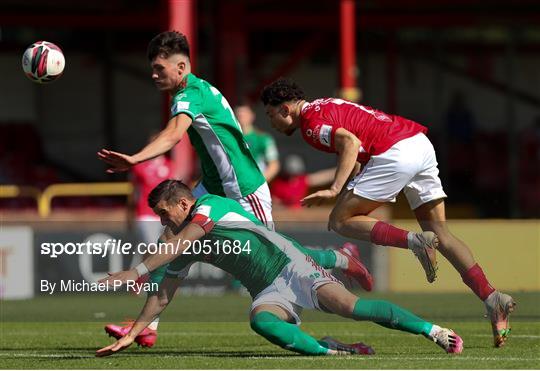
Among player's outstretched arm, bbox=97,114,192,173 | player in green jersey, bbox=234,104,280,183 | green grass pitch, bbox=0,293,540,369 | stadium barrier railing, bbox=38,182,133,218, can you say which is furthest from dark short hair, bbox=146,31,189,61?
stadium barrier railing, bbox=38,182,133,218

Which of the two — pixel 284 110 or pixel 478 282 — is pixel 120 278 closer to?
pixel 284 110

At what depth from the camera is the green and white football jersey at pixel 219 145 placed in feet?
31.6

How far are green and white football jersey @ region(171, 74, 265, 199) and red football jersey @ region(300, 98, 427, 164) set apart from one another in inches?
21.2

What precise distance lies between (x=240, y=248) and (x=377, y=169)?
3.83ft

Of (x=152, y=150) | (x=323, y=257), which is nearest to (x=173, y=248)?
(x=152, y=150)

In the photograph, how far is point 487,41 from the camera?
29562 millimetres

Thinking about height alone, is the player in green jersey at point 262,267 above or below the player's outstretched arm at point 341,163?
below

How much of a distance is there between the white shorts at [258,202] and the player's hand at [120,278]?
4.43ft

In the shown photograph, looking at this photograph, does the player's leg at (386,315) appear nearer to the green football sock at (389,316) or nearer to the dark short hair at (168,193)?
the green football sock at (389,316)

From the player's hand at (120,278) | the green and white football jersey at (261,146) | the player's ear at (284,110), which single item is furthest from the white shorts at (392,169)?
the green and white football jersey at (261,146)

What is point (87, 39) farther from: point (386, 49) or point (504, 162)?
point (504, 162)

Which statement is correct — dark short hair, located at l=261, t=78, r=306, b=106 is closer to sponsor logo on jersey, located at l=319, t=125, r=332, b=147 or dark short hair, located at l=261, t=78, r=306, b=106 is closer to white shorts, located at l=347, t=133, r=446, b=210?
sponsor logo on jersey, located at l=319, t=125, r=332, b=147

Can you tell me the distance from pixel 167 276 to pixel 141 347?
83 centimetres

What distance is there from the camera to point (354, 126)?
31.4 feet
